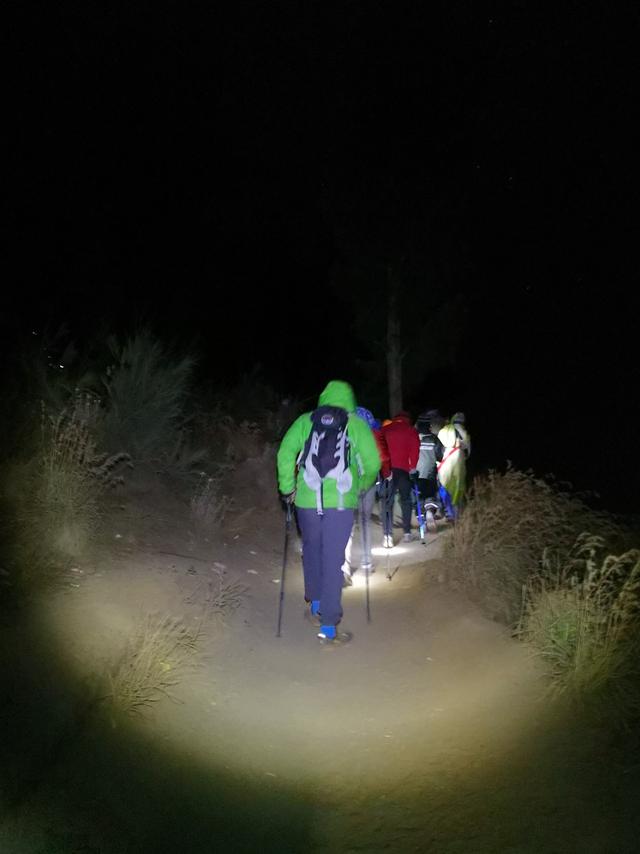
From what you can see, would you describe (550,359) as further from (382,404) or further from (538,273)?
(382,404)

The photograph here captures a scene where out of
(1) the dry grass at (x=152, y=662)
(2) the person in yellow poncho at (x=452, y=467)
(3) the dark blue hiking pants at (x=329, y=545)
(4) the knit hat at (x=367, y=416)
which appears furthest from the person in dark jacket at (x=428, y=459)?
(1) the dry grass at (x=152, y=662)

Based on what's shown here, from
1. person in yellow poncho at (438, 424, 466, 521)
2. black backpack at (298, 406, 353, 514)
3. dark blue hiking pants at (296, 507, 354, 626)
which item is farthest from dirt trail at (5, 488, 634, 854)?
person in yellow poncho at (438, 424, 466, 521)

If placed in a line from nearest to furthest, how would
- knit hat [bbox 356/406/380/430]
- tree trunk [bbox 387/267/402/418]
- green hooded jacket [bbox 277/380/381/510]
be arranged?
green hooded jacket [bbox 277/380/381/510] → knit hat [bbox 356/406/380/430] → tree trunk [bbox 387/267/402/418]

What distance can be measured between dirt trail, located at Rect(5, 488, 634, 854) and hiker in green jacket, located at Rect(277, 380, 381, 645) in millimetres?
655

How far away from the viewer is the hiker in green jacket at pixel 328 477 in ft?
22.6

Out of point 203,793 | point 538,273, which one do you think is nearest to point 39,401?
point 203,793

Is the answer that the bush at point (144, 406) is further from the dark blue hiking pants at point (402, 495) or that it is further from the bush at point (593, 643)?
the bush at point (593, 643)

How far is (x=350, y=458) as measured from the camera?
22.9 ft

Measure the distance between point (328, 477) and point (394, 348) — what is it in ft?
50.7

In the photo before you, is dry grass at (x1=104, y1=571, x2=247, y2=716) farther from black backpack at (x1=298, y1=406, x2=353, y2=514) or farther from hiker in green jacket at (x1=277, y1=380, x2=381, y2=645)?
black backpack at (x1=298, y1=406, x2=353, y2=514)

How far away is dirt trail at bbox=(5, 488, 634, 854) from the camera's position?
4.16 metres

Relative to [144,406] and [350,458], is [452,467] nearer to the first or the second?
[144,406]

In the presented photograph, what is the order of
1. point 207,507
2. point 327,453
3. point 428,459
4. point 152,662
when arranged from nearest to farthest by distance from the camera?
point 152,662, point 327,453, point 207,507, point 428,459

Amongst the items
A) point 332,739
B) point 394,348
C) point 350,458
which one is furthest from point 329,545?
point 394,348
